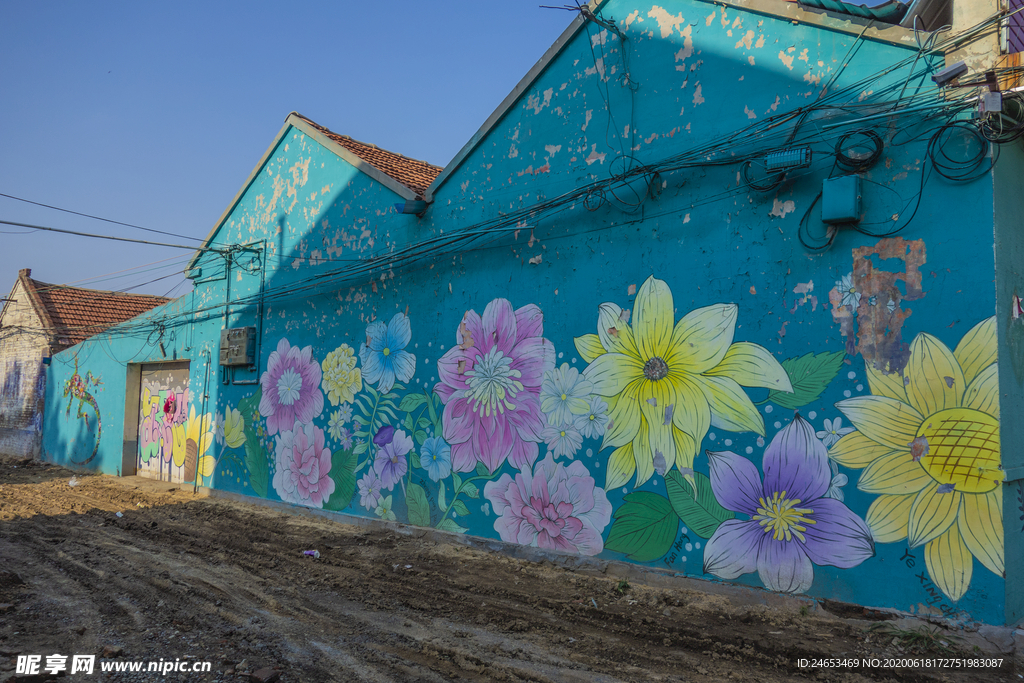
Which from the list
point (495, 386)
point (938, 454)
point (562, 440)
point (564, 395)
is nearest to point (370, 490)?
point (495, 386)

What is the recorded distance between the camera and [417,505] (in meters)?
9.35

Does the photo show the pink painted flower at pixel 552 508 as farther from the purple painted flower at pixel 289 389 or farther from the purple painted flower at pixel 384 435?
the purple painted flower at pixel 289 389

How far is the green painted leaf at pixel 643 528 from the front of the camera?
22.1 feet

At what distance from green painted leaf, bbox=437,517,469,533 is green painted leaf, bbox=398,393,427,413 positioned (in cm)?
168

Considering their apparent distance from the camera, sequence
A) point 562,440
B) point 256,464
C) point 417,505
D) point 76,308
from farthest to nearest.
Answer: point 76,308 → point 256,464 → point 417,505 → point 562,440

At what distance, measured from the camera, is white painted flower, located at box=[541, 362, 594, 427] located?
7.61m

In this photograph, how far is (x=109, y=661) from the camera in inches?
182

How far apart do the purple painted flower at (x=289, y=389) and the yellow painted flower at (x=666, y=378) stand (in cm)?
560

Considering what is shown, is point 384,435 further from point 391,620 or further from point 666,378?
point 666,378

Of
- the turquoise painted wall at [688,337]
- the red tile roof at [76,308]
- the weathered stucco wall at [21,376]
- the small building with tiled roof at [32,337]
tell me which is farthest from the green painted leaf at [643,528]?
the weathered stucco wall at [21,376]

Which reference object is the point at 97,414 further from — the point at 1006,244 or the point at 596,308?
the point at 1006,244

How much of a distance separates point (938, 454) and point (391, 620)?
4.82 meters

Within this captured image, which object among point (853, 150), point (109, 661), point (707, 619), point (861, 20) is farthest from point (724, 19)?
point (109, 661)

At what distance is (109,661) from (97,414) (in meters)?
15.0
